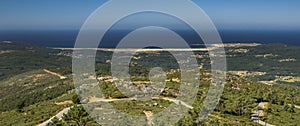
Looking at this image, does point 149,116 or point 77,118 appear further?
point 149,116

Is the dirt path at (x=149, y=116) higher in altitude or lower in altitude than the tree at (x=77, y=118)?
lower

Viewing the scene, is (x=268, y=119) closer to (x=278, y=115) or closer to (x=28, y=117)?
(x=278, y=115)

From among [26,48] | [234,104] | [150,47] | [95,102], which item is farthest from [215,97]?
[150,47]

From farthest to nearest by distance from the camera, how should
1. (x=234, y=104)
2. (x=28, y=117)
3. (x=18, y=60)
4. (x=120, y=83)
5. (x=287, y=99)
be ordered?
1. (x=18, y=60)
2. (x=287, y=99)
3. (x=120, y=83)
4. (x=234, y=104)
5. (x=28, y=117)

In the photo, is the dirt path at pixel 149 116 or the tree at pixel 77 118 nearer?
the tree at pixel 77 118

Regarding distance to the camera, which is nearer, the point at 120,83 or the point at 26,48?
the point at 120,83

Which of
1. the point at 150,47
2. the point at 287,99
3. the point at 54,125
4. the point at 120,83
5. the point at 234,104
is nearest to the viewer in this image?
the point at 54,125

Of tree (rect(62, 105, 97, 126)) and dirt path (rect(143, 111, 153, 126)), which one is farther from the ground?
tree (rect(62, 105, 97, 126))

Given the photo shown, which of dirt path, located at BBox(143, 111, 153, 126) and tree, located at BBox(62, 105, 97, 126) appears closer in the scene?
tree, located at BBox(62, 105, 97, 126)

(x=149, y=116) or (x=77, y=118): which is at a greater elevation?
(x=77, y=118)

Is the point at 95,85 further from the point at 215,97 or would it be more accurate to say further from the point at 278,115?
the point at 278,115
